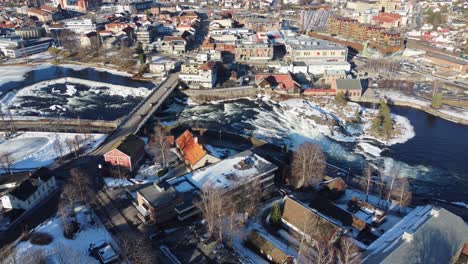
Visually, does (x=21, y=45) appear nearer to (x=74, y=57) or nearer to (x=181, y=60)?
(x=74, y=57)

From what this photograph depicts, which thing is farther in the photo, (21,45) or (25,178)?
(21,45)

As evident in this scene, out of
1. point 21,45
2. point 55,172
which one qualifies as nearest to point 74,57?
point 21,45

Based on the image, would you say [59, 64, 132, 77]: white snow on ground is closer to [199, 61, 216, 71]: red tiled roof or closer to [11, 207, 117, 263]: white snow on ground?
[199, 61, 216, 71]: red tiled roof

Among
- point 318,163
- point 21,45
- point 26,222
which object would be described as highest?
point 21,45

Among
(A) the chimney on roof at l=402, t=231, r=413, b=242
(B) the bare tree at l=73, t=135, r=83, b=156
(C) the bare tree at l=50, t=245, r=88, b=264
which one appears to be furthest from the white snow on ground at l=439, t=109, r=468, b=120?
(C) the bare tree at l=50, t=245, r=88, b=264

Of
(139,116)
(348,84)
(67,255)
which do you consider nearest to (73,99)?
(139,116)

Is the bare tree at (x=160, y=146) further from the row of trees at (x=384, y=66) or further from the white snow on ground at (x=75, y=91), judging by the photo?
the row of trees at (x=384, y=66)

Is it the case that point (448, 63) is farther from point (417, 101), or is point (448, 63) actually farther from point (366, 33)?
point (366, 33)
